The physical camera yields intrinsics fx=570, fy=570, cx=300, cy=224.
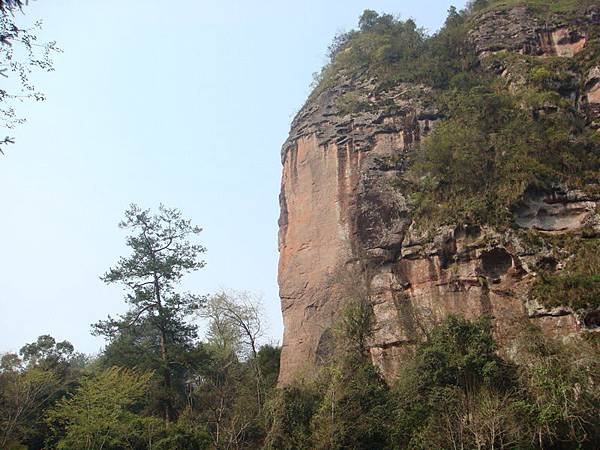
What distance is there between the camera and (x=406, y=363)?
22.2 metres

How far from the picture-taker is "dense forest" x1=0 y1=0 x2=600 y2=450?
18.3 m

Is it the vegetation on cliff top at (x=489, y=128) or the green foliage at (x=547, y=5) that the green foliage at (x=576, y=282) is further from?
the green foliage at (x=547, y=5)

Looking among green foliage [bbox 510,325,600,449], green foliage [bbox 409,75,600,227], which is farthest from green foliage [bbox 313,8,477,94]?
green foliage [bbox 510,325,600,449]

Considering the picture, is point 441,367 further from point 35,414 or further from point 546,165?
point 35,414

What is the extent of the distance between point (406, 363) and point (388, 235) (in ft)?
23.9

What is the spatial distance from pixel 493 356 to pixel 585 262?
558 centimetres

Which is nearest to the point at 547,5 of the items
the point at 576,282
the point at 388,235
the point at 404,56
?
the point at 404,56

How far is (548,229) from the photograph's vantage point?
24.2 meters

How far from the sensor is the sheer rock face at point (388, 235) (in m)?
23.8

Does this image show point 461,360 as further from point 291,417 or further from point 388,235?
point 388,235

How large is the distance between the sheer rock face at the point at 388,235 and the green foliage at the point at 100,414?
26.1 ft

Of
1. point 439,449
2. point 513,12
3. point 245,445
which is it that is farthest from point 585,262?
point 513,12

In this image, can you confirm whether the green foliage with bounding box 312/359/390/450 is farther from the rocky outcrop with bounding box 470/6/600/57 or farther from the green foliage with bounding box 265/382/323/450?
the rocky outcrop with bounding box 470/6/600/57

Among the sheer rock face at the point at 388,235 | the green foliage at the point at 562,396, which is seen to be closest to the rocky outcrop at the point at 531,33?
the sheer rock face at the point at 388,235
